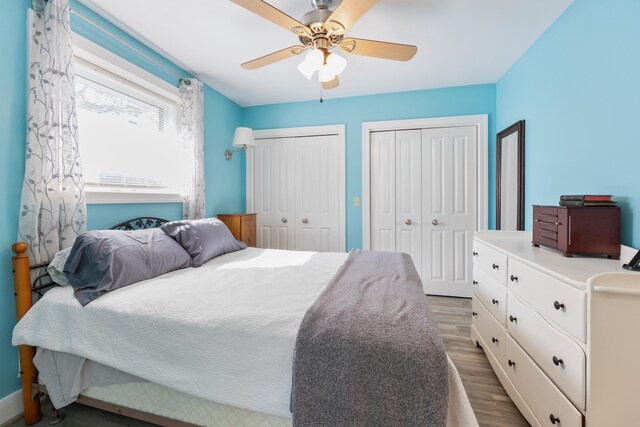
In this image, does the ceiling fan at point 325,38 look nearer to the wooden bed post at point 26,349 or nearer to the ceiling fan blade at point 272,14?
the ceiling fan blade at point 272,14

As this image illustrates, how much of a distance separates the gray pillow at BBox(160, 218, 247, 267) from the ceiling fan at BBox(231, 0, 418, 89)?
142 centimetres

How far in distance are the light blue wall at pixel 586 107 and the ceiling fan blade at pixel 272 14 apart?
66.8 inches

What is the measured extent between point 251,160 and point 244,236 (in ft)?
4.02

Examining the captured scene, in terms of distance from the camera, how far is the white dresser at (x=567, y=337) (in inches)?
38.2

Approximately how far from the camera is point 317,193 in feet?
12.4

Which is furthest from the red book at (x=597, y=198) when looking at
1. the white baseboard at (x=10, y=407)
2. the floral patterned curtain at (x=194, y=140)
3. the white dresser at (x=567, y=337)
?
the white baseboard at (x=10, y=407)

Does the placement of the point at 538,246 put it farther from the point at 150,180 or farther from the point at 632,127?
the point at 150,180

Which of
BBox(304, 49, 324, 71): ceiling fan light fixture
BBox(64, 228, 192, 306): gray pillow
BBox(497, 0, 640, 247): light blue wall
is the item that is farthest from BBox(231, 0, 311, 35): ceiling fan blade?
BBox(497, 0, 640, 247): light blue wall

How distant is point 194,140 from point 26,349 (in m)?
2.01

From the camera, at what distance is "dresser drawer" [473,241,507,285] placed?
1745 millimetres

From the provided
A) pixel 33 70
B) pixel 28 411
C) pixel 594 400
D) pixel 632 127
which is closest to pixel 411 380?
pixel 594 400

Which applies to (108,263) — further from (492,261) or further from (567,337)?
(492,261)

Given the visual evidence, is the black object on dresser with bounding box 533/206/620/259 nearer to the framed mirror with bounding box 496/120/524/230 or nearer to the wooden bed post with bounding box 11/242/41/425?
the framed mirror with bounding box 496/120/524/230

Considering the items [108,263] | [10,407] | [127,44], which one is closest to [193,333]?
[108,263]
